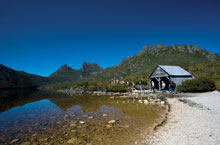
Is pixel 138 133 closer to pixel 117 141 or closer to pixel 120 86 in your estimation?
pixel 117 141

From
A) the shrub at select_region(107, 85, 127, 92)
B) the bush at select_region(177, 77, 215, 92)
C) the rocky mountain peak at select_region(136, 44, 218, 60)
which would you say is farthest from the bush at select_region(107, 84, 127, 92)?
the rocky mountain peak at select_region(136, 44, 218, 60)

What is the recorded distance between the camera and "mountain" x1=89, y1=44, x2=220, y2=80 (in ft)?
294

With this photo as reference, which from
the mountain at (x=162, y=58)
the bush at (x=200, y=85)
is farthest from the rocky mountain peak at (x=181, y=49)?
the bush at (x=200, y=85)

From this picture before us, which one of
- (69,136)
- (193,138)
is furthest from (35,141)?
(193,138)

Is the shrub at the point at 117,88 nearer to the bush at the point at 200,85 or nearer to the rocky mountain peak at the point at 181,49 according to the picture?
the bush at the point at 200,85

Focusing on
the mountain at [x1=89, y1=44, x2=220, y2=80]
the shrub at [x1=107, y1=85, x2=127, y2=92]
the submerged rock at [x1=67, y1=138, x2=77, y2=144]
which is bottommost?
the submerged rock at [x1=67, y1=138, x2=77, y2=144]

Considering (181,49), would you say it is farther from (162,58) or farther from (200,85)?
(200,85)

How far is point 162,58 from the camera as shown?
104 metres

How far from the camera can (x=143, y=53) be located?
13075cm

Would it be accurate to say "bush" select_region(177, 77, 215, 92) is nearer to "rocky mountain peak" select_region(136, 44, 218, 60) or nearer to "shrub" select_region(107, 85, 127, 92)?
"shrub" select_region(107, 85, 127, 92)

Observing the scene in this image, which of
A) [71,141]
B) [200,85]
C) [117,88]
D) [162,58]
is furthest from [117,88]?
[162,58]

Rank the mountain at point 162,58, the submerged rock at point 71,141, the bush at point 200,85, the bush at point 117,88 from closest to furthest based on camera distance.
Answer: the submerged rock at point 71,141
the bush at point 200,85
the bush at point 117,88
the mountain at point 162,58

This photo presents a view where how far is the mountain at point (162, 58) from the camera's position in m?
89.6

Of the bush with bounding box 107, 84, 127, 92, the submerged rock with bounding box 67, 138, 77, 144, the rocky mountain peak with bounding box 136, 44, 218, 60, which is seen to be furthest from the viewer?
the rocky mountain peak with bounding box 136, 44, 218, 60
